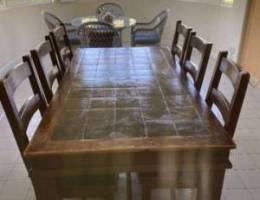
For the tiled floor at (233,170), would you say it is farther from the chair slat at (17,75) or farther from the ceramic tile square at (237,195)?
the chair slat at (17,75)

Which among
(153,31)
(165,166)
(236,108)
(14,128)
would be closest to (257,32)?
(153,31)

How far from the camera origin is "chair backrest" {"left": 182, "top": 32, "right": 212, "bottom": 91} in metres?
1.64

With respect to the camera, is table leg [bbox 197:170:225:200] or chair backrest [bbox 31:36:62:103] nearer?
table leg [bbox 197:170:225:200]

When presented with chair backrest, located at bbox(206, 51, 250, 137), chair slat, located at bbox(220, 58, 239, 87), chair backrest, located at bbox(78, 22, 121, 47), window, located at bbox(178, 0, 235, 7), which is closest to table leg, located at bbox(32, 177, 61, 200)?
chair backrest, located at bbox(206, 51, 250, 137)

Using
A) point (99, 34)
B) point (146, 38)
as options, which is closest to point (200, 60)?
point (99, 34)

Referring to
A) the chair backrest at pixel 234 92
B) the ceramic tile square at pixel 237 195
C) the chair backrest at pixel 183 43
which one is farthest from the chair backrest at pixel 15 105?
the ceramic tile square at pixel 237 195

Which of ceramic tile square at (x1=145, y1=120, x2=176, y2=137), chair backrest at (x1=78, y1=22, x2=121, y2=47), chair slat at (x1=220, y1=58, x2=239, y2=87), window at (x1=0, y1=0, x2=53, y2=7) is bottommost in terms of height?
chair backrest at (x1=78, y1=22, x2=121, y2=47)

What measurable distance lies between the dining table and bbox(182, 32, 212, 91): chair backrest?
0.76ft

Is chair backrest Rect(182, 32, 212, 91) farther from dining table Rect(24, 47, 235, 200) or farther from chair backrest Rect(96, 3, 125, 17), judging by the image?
chair backrest Rect(96, 3, 125, 17)

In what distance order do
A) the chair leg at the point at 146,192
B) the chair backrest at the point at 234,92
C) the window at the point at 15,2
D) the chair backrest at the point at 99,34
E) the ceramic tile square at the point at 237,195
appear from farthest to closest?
the window at the point at 15,2 < the chair backrest at the point at 99,34 < the ceramic tile square at the point at 237,195 < the chair leg at the point at 146,192 < the chair backrest at the point at 234,92

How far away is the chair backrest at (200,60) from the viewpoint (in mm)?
1644

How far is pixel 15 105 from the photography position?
117 centimetres

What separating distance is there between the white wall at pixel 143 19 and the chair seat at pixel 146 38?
1.16m

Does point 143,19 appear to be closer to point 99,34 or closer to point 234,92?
point 99,34
